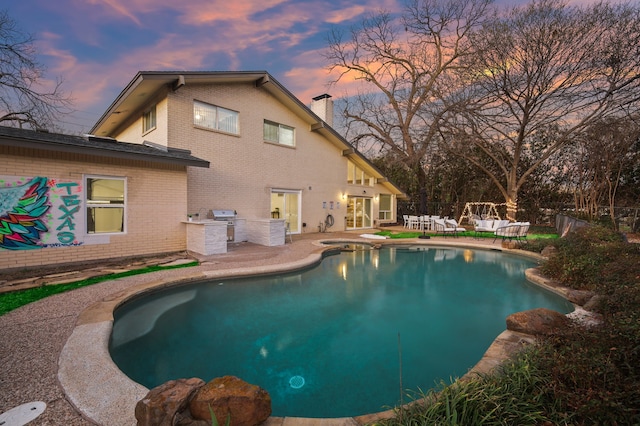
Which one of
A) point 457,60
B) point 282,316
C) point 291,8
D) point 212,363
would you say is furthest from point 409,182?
point 212,363

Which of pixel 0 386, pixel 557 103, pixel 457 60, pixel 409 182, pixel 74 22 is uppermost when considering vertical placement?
pixel 457 60

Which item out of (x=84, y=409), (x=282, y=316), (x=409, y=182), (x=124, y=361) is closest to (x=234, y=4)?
(x=282, y=316)

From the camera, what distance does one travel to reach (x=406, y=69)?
21844 millimetres

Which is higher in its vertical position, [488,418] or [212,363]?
[488,418]

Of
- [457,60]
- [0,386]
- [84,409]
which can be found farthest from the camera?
[457,60]

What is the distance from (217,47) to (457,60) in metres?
16.0

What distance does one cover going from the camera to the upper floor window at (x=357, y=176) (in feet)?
57.8

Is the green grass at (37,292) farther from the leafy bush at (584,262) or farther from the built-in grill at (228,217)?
the leafy bush at (584,262)

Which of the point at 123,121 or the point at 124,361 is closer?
the point at 124,361

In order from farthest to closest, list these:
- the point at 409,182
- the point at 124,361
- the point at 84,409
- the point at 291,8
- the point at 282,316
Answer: the point at 409,182
the point at 291,8
the point at 282,316
the point at 124,361
the point at 84,409

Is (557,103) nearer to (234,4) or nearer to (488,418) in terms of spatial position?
(234,4)

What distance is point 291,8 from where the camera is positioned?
427 inches

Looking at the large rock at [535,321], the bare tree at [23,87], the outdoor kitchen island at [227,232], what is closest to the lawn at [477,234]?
the outdoor kitchen island at [227,232]

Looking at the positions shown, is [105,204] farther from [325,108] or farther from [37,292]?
[325,108]
